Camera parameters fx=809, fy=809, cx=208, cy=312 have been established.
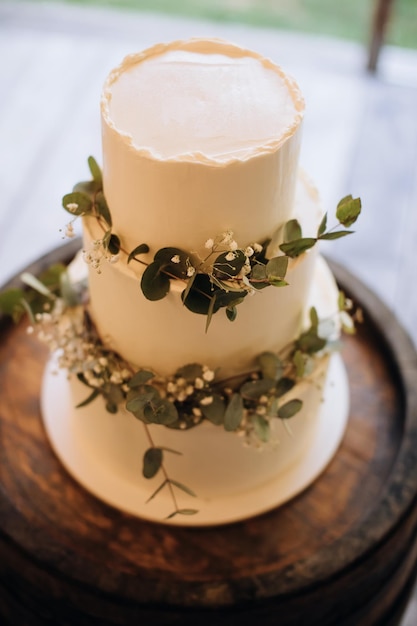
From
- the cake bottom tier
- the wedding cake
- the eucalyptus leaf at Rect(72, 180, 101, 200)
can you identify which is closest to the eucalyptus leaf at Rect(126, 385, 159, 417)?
the wedding cake

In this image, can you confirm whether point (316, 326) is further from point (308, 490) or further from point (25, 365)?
point (25, 365)

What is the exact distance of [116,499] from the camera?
1.55 m

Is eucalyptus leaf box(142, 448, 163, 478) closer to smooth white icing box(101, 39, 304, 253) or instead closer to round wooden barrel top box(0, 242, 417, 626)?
round wooden barrel top box(0, 242, 417, 626)

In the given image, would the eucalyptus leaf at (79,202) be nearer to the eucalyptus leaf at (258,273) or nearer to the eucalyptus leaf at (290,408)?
the eucalyptus leaf at (258,273)

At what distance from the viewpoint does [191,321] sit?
1312 mm

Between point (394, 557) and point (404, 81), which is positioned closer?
point (394, 557)

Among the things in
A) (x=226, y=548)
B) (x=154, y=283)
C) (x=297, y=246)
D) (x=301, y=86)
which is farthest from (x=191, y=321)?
(x=301, y=86)

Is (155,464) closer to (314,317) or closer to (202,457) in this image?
(202,457)

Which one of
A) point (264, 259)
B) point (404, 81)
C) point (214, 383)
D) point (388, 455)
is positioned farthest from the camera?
point (404, 81)

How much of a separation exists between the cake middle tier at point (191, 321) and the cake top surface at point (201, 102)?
213mm

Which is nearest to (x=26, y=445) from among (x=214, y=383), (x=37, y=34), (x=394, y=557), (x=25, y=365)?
(x=25, y=365)

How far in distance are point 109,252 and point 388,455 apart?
748 millimetres

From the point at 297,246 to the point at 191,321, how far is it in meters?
0.21

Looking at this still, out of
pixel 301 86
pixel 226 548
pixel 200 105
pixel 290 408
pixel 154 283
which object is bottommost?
pixel 226 548
